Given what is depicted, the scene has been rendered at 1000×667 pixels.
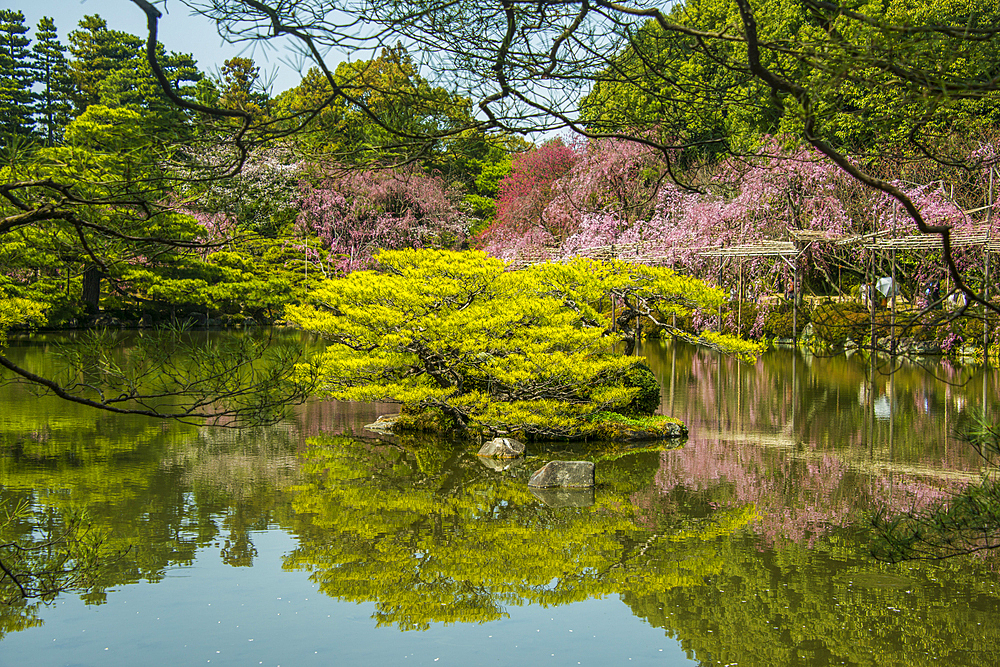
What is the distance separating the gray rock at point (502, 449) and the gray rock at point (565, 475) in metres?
1.16

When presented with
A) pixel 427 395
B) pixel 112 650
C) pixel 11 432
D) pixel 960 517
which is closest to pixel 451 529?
pixel 112 650

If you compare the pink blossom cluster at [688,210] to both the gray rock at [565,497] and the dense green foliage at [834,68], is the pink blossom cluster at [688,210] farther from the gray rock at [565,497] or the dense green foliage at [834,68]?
the dense green foliage at [834,68]

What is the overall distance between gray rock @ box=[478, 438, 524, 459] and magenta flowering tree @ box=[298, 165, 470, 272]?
690 inches

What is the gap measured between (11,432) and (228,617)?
6125 mm

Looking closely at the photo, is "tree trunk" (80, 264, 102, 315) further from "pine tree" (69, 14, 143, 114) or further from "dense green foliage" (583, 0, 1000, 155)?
"dense green foliage" (583, 0, 1000, 155)

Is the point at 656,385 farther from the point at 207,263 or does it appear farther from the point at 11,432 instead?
the point at 207,263

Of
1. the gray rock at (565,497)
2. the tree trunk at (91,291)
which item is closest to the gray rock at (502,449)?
the gray rock at (565,497)

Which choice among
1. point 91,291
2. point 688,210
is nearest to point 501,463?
point 688,210

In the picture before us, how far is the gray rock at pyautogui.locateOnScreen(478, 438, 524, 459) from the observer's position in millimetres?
8719

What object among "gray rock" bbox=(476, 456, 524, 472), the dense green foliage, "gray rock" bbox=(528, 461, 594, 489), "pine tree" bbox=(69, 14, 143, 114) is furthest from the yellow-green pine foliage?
"pine tree" bbox=(69, 14, 143, 114)

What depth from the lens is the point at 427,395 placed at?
9344 mm

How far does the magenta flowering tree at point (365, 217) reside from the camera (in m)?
26.1

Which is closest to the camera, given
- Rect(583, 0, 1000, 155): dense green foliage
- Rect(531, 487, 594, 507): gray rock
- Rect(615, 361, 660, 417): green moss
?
Rect(583, 0, 1000, 155): dense green foliage

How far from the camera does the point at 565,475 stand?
750 cm
